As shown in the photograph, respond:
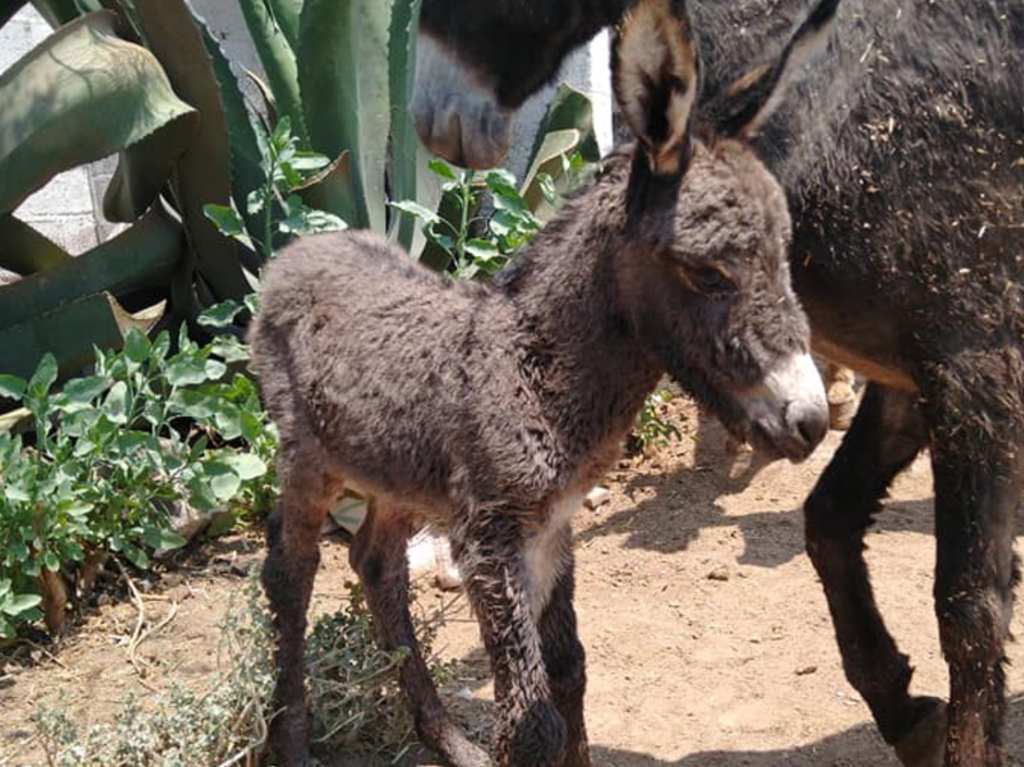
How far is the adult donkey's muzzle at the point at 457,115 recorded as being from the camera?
3.17 meters

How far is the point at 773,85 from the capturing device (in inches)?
110

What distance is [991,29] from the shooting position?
3166 mm

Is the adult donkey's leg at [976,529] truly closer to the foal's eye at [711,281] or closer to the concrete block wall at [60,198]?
the foal's eye at [711,281]

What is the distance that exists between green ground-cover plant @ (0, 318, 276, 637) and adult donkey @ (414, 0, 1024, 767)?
1.48m

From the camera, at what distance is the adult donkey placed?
10.0ft

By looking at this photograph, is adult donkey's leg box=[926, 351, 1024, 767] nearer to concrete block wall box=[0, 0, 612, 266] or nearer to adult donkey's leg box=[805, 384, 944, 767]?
adult donkey's leg box=[805, 384, 944, 767]

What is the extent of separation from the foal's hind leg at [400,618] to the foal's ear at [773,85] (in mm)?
1243

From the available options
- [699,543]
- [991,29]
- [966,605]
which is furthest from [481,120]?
[699,543]

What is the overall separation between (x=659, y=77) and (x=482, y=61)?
80 centimetres

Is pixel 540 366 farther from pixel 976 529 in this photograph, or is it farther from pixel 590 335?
pixel 976 529

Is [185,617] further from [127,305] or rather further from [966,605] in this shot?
[966,605]

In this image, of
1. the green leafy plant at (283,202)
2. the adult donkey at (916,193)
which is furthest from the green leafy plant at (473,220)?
the adult donkey at (916,193)

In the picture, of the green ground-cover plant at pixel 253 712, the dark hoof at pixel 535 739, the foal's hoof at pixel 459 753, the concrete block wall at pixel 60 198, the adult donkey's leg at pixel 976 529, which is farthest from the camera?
the concrete block wall at pixel 60 198

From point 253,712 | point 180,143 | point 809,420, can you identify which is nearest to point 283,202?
point 180,143
